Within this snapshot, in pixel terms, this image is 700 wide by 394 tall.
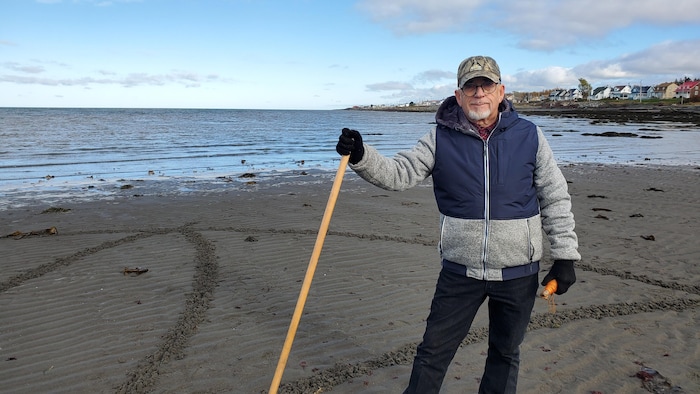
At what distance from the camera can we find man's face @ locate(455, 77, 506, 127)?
308cm

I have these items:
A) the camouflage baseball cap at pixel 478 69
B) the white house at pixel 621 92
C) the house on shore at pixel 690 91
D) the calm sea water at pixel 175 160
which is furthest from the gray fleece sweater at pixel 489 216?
the white house at pixel 621 92

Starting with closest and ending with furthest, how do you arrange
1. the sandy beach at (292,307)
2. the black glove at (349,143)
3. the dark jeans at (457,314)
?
1. the black glove at (349,143)
2. the dark jeans at (457,314)
3. the sandy beach at (292,307)

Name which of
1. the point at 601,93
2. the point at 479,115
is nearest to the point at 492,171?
the point at 479,115

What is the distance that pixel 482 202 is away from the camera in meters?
3.04

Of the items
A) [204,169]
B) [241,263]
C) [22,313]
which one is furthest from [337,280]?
[204,169]

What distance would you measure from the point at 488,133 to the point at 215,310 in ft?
13.2

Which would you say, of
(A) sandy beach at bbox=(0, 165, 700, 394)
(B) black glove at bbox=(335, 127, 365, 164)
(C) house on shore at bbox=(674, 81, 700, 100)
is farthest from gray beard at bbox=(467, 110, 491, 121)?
(C) house on shore at bbox=(674, 81, 700, 100)

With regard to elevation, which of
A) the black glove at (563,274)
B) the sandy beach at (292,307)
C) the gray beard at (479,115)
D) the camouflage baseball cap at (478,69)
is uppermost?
the camouflage baseball cap at (478,69)

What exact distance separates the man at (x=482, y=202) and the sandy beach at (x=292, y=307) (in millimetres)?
1398

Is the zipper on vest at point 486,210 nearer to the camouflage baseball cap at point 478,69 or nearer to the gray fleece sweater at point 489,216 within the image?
the gray fleece sweater at point 489,216

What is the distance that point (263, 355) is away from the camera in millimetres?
4832

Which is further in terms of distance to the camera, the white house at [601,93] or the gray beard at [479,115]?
the white house at [601,93]

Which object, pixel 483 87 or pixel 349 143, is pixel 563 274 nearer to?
pixel 483 87

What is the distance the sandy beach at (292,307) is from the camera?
446cm
